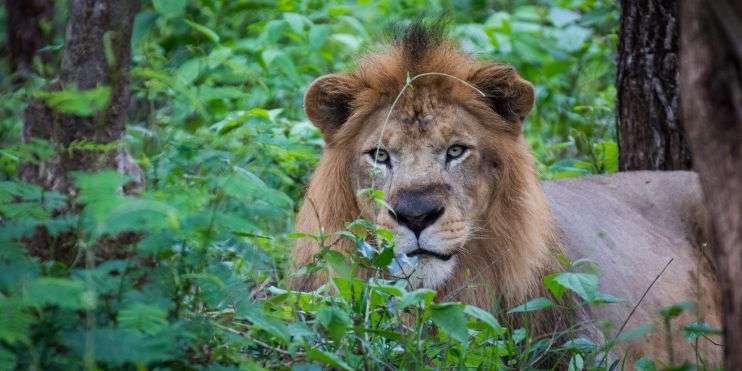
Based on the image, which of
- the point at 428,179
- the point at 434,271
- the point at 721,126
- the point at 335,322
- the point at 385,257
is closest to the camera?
the point at 721,126

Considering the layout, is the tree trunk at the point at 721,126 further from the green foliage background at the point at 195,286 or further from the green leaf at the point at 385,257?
the green leaf at the point at 385,257

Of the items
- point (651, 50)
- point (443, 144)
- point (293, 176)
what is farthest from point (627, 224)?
point (293, 176)

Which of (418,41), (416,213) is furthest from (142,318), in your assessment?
(418,41)

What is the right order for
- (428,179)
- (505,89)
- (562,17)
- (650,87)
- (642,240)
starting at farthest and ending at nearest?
(562,17) < (650,87) < (642,240) < (505,89) < (428,179)

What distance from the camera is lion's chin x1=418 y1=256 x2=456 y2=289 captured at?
488cm

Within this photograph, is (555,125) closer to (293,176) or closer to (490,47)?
(490,47)

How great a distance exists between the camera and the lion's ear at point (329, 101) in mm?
5648

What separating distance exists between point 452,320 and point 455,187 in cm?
135

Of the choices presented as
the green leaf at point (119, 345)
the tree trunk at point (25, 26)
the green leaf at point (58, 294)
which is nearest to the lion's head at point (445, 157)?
the green leaf at point (119, 345)

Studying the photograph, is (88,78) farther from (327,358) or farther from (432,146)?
(327,358)

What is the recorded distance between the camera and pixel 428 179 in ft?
16.6

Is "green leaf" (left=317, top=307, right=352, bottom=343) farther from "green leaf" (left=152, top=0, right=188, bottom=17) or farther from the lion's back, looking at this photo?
"green leaf" (left=152, top=0, right=188, bottom=17)

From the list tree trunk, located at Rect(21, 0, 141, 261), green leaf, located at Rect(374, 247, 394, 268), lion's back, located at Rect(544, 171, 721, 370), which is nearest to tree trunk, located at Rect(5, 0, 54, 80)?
tree trunk, located at Rect(21, 0, 141, 261)

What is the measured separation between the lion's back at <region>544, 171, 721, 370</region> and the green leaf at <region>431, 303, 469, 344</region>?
170cm
